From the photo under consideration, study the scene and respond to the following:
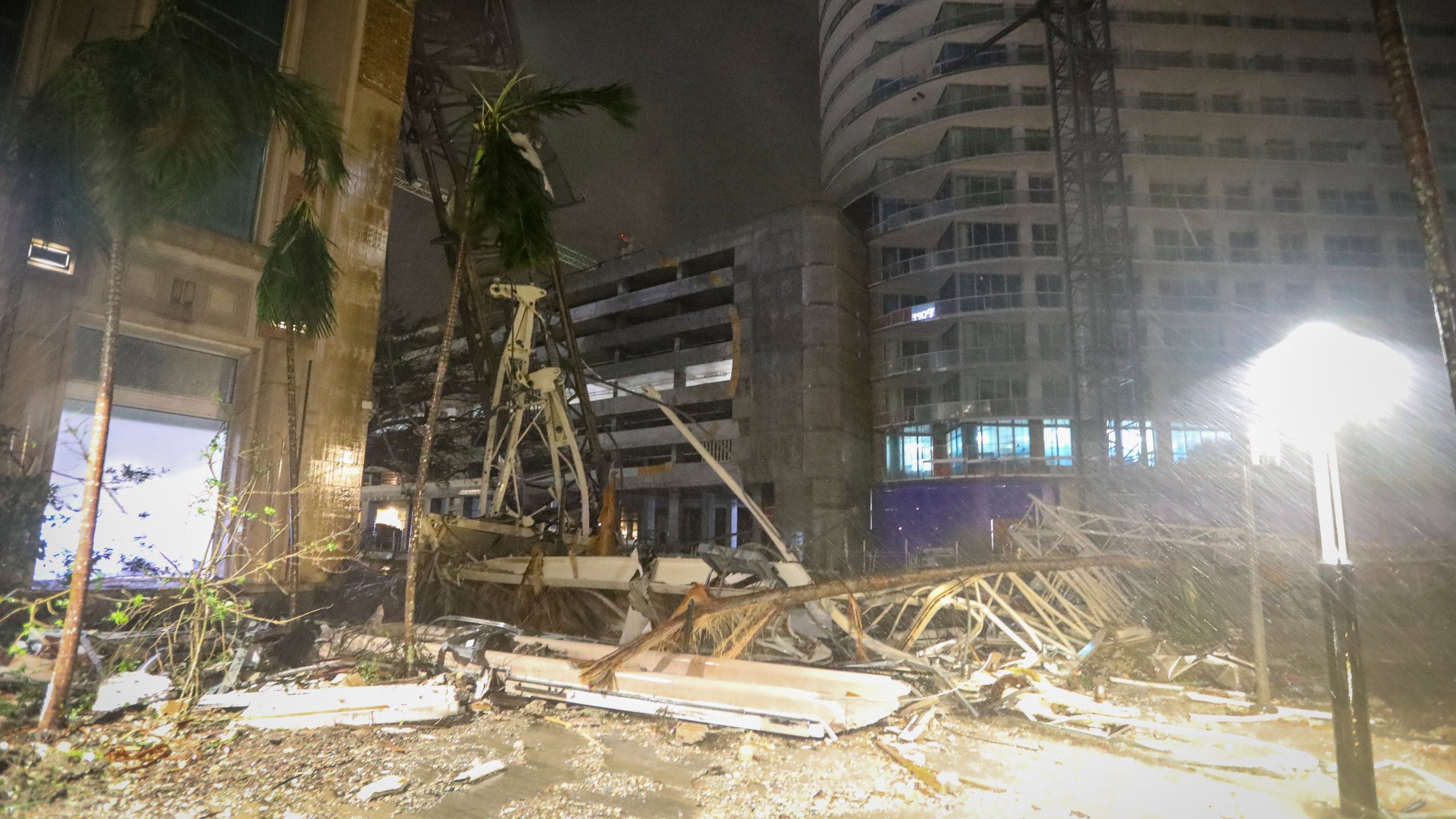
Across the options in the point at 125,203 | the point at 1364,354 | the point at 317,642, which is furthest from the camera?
the point at 317,642

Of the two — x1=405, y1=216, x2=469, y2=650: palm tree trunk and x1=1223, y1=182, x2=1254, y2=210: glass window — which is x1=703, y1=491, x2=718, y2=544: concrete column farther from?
x1=405, y1=216, x2=469, y2=650: palm tree trunk

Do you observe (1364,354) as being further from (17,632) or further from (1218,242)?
(1218,242)

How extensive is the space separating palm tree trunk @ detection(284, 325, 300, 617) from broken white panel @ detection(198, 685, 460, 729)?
293cm

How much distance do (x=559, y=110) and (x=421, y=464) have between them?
403 cm

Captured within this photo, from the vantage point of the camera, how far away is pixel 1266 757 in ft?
16.7

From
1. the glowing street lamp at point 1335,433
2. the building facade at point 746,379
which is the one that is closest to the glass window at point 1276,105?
the building facade at point 746,379

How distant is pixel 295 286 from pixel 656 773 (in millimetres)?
7674

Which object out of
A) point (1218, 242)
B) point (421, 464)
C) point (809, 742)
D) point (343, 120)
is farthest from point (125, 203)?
Answer: point (1218, 242)

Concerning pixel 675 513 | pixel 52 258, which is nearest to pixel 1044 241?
pixel 675 513

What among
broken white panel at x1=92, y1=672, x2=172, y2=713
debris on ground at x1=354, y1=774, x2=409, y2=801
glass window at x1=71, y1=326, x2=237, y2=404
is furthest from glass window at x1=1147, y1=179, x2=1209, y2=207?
broken white panel at x1=92, y1=672, x2=172, y2=713

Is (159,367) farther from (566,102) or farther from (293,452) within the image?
(566,102)

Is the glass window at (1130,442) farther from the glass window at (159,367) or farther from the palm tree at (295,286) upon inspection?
the glass window at (159,367)

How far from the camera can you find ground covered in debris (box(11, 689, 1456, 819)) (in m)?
4.18

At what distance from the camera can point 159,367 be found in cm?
948
